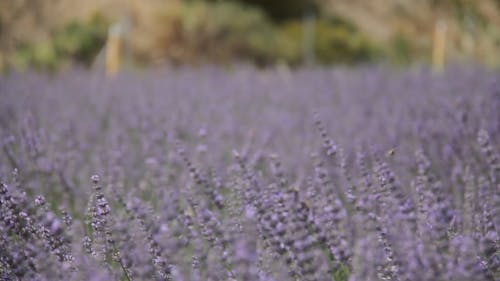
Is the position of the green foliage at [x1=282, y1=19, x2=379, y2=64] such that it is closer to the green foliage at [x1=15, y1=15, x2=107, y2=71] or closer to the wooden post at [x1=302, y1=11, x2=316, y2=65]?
the wooden post at [x1=302, y1=11, x2=316, y2=65]

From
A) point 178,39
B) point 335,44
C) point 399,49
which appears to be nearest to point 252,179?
point 178,39

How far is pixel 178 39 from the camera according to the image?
10.0 meters

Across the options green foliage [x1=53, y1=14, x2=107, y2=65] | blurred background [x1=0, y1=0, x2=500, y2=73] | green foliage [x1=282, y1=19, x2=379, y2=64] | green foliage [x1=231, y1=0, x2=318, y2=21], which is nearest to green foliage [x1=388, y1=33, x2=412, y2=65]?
blurred background [x1=0, y1=0, x2=500, y2=73]

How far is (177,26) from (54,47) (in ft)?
5.89

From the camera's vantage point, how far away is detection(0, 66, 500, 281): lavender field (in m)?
1.52

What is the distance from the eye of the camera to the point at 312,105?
499 centimetres

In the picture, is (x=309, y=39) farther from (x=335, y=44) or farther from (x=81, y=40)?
(x=81, y=40)

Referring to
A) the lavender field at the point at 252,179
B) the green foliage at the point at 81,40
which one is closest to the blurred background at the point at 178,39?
the green foliage at the point at 81,40

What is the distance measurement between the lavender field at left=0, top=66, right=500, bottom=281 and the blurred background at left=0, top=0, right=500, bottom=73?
112 inches

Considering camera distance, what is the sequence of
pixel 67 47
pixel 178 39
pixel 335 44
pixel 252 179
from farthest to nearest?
pixel 335 44
pixel 178 39
pixel 67 47
pixel 252 179

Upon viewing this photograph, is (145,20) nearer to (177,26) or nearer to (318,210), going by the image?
(177,26)

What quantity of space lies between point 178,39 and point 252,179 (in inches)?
326

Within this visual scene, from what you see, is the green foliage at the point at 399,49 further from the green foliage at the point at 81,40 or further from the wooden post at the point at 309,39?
the green foliage at the point at 81,40

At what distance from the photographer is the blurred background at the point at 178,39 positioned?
9.35m
